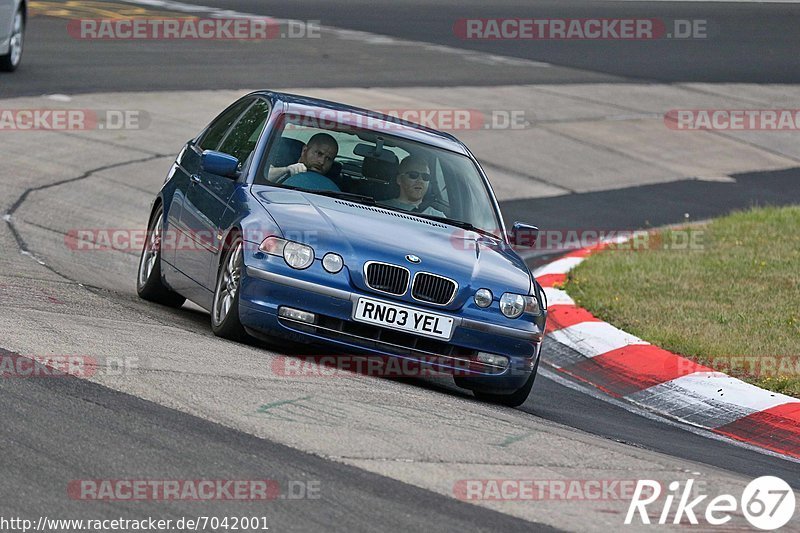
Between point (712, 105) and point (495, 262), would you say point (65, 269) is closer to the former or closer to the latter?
point (495, 262)

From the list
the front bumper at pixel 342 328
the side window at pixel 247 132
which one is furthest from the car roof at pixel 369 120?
the front bumper at pixel 342 328

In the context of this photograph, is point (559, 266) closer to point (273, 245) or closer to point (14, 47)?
point (273, 245)

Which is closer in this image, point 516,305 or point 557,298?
point 516,305

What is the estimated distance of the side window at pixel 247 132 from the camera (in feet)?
29.4

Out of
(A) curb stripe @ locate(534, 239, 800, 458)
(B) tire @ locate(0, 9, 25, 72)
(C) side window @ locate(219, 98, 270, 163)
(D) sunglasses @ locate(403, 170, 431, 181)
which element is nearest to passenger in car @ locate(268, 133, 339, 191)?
(C) side window @ locate(219, 98, 270, 163)

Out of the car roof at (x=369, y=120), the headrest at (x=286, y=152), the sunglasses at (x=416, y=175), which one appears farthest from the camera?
the car roof at (x=369, y=120)

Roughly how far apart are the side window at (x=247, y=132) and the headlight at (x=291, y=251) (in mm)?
1303

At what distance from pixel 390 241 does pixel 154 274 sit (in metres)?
2.44

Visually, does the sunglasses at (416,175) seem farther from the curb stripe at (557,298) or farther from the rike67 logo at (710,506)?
the rike67 logo at (710,506)

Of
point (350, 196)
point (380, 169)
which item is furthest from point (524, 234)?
point (350, 196)

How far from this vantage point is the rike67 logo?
5.52m

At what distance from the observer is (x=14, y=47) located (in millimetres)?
18781

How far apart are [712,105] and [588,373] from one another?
48.8 ft

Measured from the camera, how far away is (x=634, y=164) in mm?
19516
